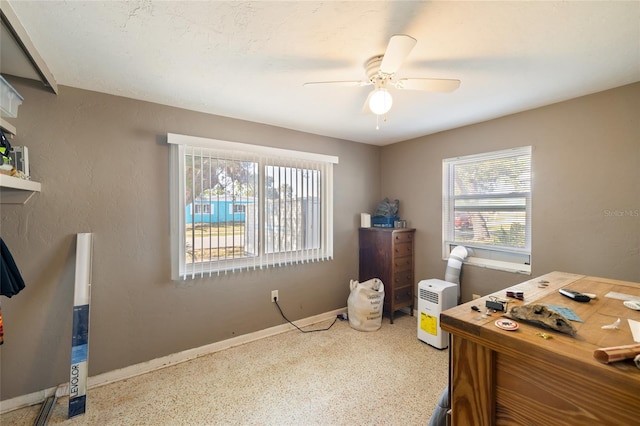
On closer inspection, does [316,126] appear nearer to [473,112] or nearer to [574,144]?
[473,112]

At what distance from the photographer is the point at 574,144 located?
2234mm

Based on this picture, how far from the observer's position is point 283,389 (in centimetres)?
201

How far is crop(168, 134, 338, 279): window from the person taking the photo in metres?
2.38

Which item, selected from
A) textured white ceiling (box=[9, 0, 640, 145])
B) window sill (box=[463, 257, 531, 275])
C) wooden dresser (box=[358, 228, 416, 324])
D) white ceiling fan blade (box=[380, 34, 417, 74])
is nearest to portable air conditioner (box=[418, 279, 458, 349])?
window sill (box=[463, 257, 531, 275])

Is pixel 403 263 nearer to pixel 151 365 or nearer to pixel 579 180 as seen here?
pixel 579 180

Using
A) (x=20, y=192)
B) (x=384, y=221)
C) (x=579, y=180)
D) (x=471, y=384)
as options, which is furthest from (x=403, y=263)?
(x=20, y=192)

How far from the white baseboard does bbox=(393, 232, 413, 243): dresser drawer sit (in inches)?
52.7

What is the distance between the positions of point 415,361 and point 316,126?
2555 millimetres

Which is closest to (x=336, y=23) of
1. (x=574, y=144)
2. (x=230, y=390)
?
(x=574, y=144)

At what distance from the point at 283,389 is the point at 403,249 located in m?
2.09

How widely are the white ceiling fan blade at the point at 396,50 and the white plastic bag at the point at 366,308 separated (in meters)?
2.30

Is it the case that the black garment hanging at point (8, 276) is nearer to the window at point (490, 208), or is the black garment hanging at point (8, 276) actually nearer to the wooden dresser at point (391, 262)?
the wooden dresser at point (391, 262)

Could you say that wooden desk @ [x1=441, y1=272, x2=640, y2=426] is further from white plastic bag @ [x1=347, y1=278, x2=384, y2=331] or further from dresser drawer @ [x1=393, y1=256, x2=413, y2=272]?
dresser drawer @ [x1=393, y1=256, x2=413, y2=272]

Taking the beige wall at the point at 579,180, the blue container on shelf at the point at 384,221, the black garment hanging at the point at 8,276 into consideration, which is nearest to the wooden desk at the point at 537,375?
the beige wall at the point at 579,180
